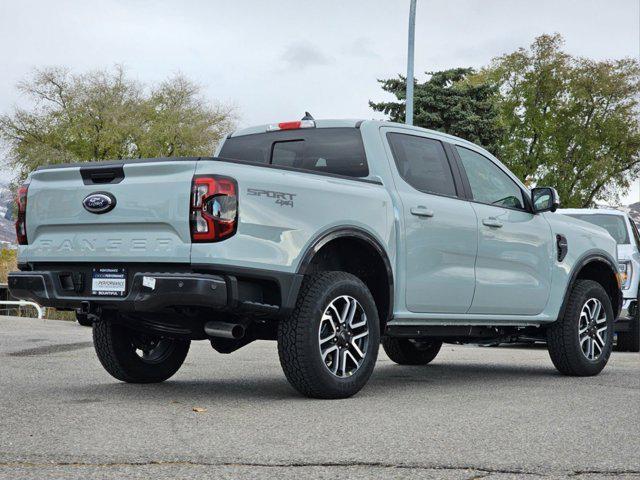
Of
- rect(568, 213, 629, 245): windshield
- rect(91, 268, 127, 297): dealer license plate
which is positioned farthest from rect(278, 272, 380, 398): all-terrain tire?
rect(568, 213, 629, 245): windshield

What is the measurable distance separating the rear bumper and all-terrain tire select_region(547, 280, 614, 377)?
3445 millimetres

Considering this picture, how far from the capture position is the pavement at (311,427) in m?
4.43

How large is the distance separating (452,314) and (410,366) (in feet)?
7.77

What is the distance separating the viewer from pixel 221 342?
721 centimetres

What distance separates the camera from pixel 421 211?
7.40 m

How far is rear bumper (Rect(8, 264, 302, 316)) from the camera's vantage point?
5.96 meters

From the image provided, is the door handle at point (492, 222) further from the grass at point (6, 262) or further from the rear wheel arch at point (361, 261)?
the grass at point (6, 262)

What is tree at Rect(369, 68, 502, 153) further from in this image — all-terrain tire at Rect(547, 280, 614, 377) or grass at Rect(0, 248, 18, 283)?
all-terrain tire at Rect(547, 280, 614, 377)

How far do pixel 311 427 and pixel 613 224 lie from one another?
9805 mm

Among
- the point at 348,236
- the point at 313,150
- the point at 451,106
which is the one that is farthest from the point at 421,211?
the point at 451,106

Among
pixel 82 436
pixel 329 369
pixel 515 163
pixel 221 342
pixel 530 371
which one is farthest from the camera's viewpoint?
pixel 515 163

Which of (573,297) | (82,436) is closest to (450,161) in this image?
(573,297)

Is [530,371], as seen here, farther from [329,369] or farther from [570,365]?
[329,369]

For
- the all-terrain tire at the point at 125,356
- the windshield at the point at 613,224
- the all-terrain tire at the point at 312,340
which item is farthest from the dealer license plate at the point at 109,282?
the windshield at the point at 613,224
